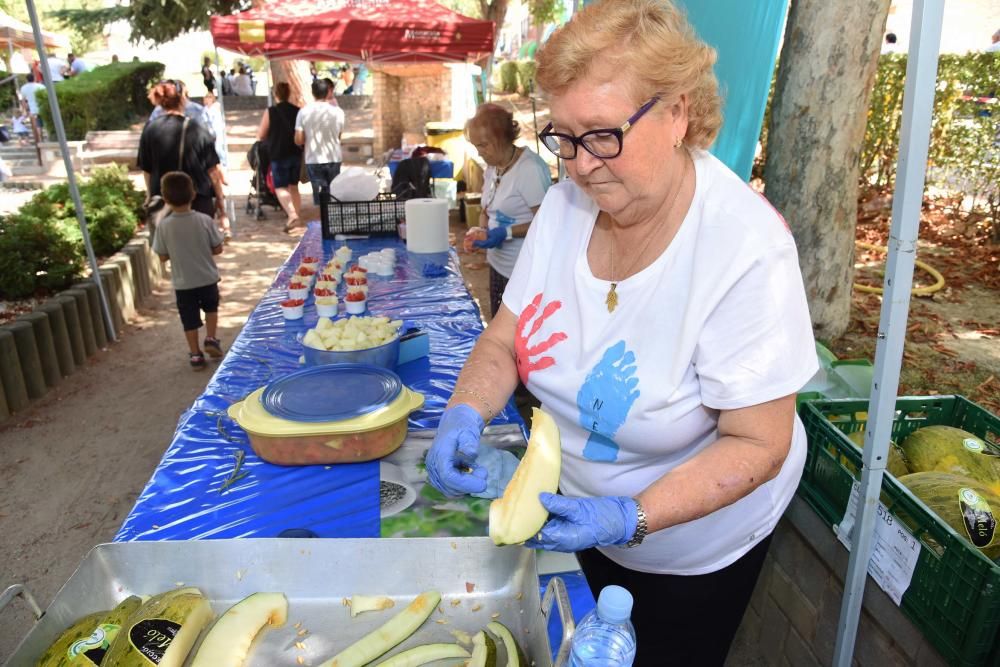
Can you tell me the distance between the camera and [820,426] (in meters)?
2.33

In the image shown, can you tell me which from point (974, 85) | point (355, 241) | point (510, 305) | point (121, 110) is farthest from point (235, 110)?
point (510, 305)

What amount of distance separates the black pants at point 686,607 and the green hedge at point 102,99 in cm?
1878

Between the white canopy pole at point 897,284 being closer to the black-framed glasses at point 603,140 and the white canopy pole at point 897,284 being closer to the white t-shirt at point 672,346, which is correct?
the white t-shirt at point 672,346

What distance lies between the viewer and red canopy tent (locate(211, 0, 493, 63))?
8156 mm

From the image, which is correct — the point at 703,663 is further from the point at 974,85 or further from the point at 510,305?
the point at 974,85

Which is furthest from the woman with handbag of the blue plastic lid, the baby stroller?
the blue plastic lid

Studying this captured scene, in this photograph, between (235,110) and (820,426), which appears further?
(235,110)

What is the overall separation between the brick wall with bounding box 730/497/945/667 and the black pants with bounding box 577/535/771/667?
529 millimetres

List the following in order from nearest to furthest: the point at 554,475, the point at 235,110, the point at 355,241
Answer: the point at 554,475
the point at 355,241
the point at 235,110

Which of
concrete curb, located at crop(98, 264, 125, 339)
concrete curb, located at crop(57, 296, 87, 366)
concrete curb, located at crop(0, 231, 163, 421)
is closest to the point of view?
concrete curb, located at crop(0, 231, 163, 421)

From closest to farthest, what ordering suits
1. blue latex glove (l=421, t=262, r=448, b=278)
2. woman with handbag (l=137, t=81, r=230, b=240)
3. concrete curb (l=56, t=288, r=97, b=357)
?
1. blue latex glove (l=421, t=262, r=448, b=278)
2. concrete curb (l=56, t=288, r=97, b=357)
3. woman with handbag (l=137, t=81, r=230, b=240)

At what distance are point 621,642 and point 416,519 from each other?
88 cm

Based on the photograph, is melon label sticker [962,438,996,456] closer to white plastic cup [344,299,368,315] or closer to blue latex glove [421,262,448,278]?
white plastic cup [344,299,368,315]

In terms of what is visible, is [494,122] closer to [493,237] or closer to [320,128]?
[493,237]
